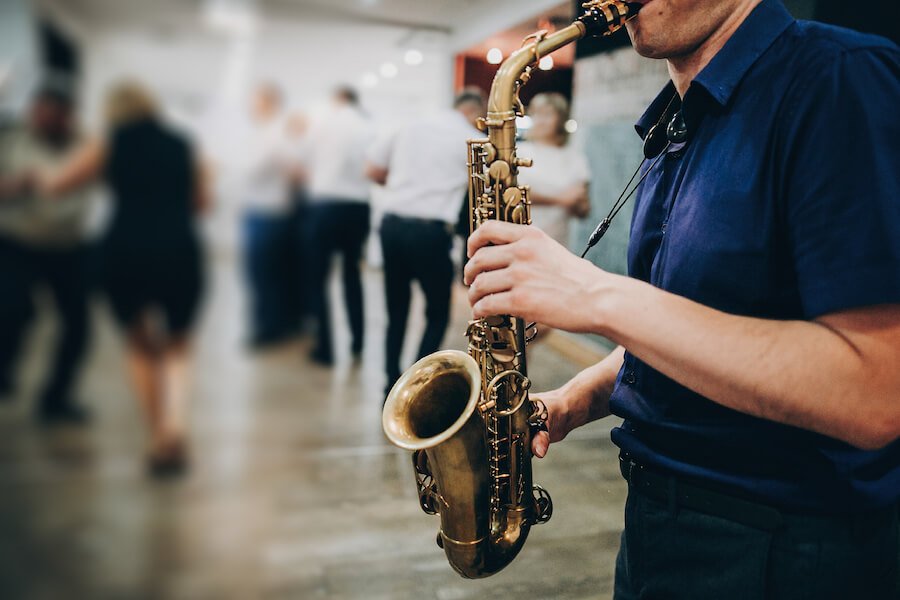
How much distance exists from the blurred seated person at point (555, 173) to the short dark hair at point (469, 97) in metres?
0.20

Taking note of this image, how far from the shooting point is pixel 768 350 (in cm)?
70

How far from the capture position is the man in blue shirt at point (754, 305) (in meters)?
0.69

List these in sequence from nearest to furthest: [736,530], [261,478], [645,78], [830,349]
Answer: [830,349] < [736,530] < [261,478] < [645,78]

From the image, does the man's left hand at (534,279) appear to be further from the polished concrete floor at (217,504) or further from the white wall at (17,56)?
the white wall at (17,56)

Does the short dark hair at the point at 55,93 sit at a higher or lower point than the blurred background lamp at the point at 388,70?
lower

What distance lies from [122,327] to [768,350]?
0.91 metres

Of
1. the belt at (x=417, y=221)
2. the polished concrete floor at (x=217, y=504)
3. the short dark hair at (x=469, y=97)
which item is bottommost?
the polished concrete floor at (x=217, y=504)

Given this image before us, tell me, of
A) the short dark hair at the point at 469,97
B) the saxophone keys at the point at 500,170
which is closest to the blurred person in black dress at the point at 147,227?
the saxophone keys at the point at 500,170

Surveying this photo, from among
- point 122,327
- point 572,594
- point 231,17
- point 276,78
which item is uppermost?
point 231,17

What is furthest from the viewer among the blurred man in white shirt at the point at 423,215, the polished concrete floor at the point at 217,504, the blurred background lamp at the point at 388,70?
the blurred man in white shirt at the point at 423,215

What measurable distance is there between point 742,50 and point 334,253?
1.03 meters

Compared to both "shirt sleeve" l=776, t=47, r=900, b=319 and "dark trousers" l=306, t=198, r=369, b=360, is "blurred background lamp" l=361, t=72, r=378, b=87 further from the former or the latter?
"shirt sleeve" l=776, t=47, r=900, b=319

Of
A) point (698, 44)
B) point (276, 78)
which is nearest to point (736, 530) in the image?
point (698, 44)

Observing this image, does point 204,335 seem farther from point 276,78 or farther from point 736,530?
point 736,530
